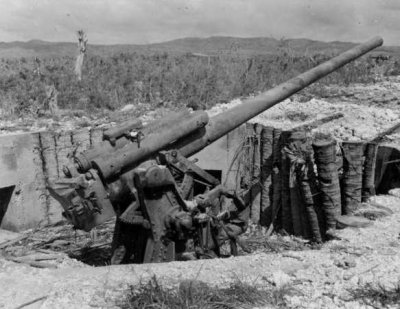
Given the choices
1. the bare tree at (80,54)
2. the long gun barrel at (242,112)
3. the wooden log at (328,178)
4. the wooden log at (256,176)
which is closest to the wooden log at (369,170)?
the wooden log at (328,178)

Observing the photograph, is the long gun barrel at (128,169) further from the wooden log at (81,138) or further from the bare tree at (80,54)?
the bare tree at (80,54)

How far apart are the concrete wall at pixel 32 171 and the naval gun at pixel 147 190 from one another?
2476 mm

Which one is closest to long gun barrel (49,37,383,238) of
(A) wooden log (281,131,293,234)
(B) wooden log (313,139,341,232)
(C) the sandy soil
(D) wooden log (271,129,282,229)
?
(C) the sandy soil

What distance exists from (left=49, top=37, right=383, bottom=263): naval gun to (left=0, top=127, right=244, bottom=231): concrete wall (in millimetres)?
2476

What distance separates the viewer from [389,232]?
480cm

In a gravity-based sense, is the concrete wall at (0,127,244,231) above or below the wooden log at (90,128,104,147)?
below

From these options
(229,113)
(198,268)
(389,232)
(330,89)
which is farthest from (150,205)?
(330,89)

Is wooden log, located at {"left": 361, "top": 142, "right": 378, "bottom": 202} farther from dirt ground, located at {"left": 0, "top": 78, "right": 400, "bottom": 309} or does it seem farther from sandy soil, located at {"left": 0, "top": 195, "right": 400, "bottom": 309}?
sandy soil, located at {"left": 0, "top": 195, "right": 400, "bottom": 309}

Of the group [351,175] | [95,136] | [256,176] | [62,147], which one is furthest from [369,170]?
[62,147]

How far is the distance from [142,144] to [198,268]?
5.33 feet

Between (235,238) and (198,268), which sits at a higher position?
(198,268)

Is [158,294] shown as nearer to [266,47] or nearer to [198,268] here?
[198,268]

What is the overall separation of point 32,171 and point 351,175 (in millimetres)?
4716

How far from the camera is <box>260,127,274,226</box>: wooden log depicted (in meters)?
7.65
